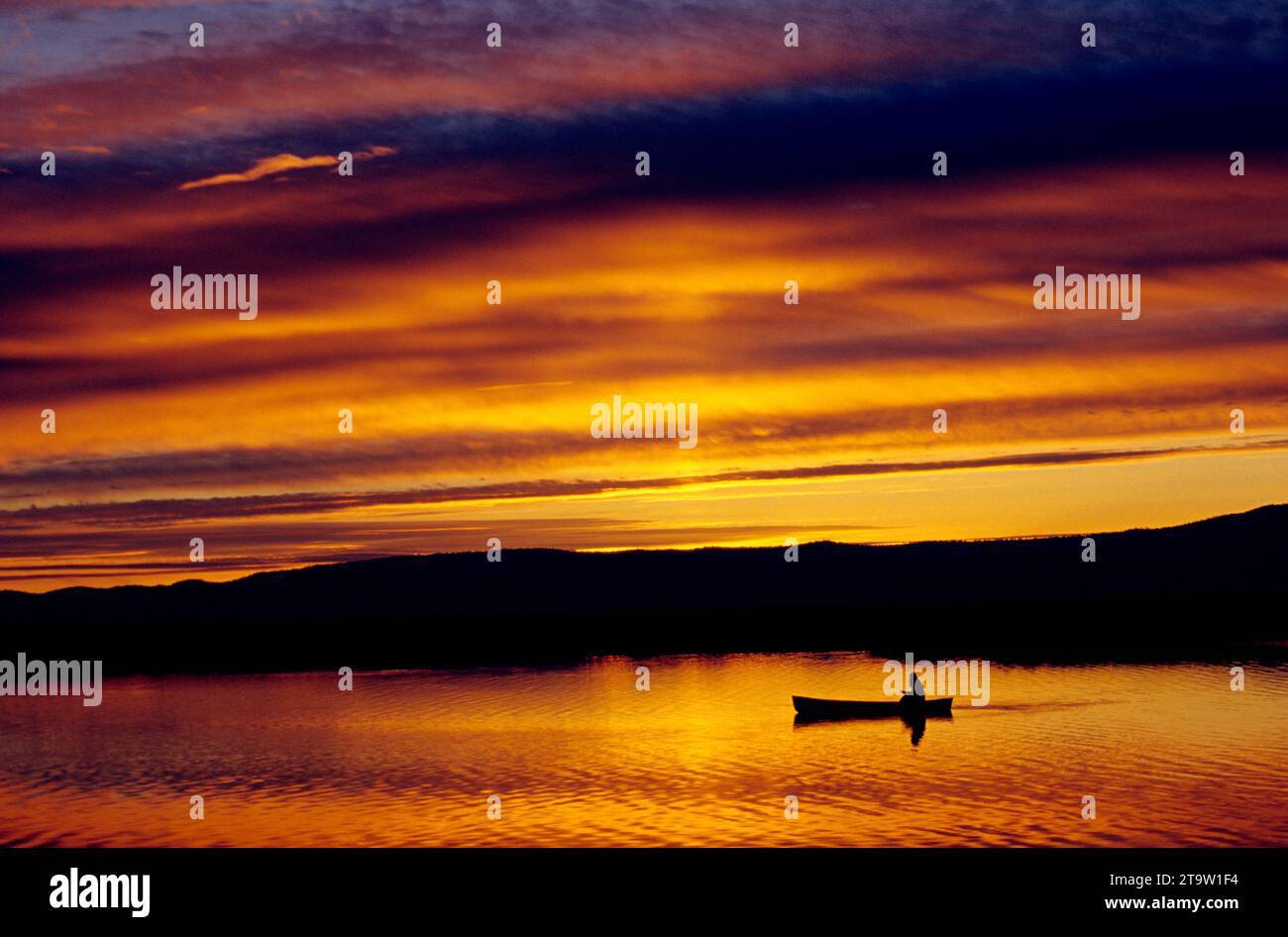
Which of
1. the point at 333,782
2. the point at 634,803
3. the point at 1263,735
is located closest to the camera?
the point at 634,803

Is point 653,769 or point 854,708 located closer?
point 653,769

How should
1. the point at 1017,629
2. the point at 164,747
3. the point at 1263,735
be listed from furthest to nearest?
1. the point at 1017,629
2. the point at 164,747
3. the point at 1263,735

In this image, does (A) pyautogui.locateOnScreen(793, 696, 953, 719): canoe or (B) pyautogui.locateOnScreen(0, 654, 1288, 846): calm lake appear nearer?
(B) pyautogui.locateOnScreen(0, 654, 1288, 846): calm lake

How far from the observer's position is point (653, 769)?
4688cm

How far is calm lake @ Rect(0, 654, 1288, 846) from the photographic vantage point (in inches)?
1371

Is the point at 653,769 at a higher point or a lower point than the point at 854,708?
higher

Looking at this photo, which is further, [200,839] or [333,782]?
[333,782]

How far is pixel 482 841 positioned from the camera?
33.2 meters

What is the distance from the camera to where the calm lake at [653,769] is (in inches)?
1371

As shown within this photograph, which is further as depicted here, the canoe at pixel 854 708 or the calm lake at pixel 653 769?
the canoe at pixel 854 708

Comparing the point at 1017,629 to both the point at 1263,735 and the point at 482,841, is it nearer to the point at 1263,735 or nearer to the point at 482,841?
the point at 1263,735
